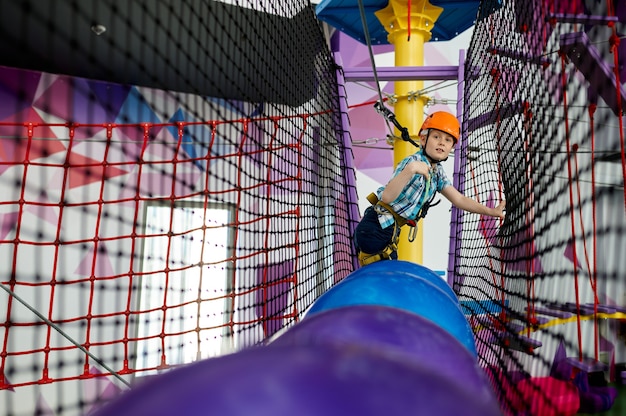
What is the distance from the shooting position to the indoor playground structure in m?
0.48

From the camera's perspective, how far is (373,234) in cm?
188

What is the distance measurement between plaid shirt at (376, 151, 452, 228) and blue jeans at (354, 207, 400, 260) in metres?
0.02

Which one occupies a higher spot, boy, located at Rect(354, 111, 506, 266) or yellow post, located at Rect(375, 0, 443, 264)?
yellow post, located at Rect(375, 0, 443, 264)

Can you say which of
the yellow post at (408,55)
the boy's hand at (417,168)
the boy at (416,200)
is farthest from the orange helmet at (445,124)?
the yellow post at (408,55)

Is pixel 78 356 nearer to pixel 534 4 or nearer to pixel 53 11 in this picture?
pixel 53 11

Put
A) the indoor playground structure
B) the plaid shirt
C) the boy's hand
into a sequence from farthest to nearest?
the plaid shirt
the boy's hand
the indoor playground structure

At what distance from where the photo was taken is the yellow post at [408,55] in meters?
2.65

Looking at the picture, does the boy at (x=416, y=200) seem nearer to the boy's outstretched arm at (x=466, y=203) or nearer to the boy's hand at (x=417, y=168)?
the boy's outstretched arm at (x=466, y=203)

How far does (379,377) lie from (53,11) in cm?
328

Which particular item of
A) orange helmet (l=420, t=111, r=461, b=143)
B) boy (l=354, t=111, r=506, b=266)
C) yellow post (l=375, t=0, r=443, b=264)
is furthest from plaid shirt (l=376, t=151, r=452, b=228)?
yellow post (l=375, t=0, r=443, b=264)

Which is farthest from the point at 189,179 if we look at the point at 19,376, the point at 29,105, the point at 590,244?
the point at 590,244

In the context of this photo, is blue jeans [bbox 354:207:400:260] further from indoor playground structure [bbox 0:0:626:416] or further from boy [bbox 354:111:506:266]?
indoor playground structure [bbox 0:0:626:416]

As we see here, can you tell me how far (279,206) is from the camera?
4047 millimetres

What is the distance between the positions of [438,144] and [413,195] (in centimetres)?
21
